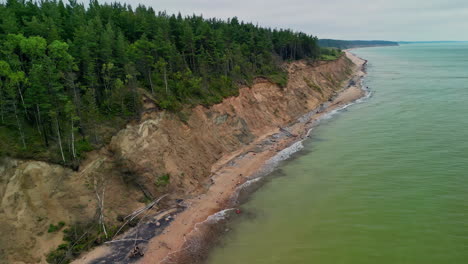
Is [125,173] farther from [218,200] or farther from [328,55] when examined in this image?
[328,55]

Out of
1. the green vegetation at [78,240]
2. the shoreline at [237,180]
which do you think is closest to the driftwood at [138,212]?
the green vegetation at [78,240]

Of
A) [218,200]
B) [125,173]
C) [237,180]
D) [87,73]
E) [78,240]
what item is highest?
[87,73]

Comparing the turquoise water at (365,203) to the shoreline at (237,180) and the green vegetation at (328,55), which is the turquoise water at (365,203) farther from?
the green vegetation at (328,55)

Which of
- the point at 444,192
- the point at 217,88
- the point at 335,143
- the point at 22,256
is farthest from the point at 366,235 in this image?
the point at 217,88

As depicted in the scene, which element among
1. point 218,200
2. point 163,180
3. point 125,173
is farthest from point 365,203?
point 125,173

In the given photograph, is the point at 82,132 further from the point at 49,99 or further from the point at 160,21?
A: the point at 160,21

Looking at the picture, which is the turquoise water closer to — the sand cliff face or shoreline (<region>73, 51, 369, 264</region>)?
shoreline (<region>73, 51, 369, 264</region>)
